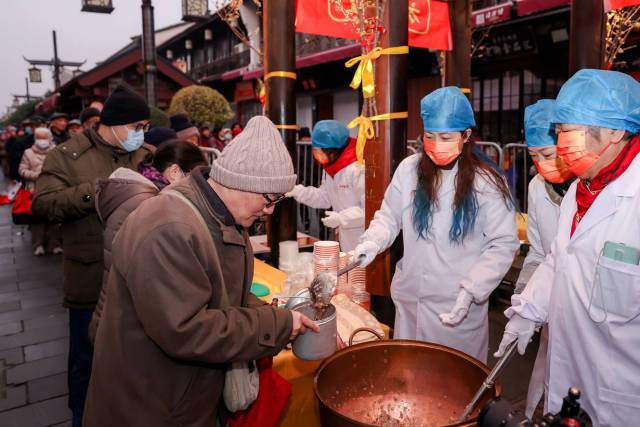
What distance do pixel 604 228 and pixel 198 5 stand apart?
11746mm

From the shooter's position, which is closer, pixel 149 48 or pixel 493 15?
pixel 493 15

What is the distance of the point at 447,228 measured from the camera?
9.71 ft

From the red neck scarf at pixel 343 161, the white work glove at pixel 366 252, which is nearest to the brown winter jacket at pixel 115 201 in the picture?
the white work glove at pixel 366 252

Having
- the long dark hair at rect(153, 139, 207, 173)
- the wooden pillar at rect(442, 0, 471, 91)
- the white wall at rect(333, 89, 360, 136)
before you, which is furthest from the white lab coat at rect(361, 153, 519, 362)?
the white wall at rect(333, 89, 360, 136)

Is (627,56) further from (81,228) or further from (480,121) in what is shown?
(81,228)

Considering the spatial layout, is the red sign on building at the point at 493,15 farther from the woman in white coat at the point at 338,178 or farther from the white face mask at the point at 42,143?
the white face mask at the point at 42,143

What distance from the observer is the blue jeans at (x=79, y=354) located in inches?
125

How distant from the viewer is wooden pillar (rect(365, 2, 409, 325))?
10.7 feet

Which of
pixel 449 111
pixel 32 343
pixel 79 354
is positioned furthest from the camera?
pixel 32 343

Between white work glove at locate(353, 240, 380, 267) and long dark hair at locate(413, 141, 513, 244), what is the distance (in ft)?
1.21

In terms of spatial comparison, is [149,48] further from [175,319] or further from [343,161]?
[175,319]

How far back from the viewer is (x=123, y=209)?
7.84ft

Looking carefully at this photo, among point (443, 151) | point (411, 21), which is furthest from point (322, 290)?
point (411, 21)

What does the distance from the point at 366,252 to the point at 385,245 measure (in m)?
0.27
